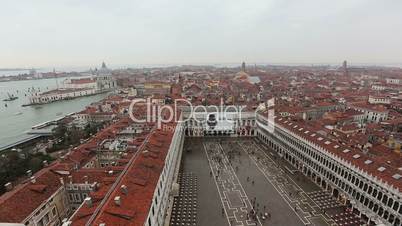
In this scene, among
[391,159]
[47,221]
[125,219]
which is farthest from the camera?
[391,159]

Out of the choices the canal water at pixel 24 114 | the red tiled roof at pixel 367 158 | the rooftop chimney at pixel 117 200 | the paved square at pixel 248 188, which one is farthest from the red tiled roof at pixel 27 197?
the canal water at pixel 24 114

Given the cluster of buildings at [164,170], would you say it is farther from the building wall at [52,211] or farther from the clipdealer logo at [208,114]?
the clipdealer logo at [208,114]

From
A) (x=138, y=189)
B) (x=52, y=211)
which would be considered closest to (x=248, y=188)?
(x=138, y=189)

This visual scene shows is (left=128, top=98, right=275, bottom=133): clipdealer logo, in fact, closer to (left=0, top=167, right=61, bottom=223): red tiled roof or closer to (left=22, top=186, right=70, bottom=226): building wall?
(left=0, top=167, right=61, bottom=223): red tiled roof

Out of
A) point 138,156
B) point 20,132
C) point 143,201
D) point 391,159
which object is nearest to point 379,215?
point 391,159

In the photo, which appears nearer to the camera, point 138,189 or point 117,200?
point 117,200

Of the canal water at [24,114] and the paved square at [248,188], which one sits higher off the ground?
the canal water at [24,114]

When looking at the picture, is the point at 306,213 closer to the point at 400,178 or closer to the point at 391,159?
the point at 400,178

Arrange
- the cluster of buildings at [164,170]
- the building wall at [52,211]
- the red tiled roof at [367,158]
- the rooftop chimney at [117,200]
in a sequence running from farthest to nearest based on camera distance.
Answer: the red tiled roof at [367,158], the building wall at [52,211], the cluster of buildings at [164,170], the rooftop chimney at [117,200]

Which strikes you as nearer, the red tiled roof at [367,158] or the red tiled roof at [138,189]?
the red tiled roof at [138,189]

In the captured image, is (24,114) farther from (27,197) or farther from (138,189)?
(138,189)

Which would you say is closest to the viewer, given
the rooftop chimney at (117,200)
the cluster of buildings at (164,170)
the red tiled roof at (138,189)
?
the red tiled roof at (138,189)
